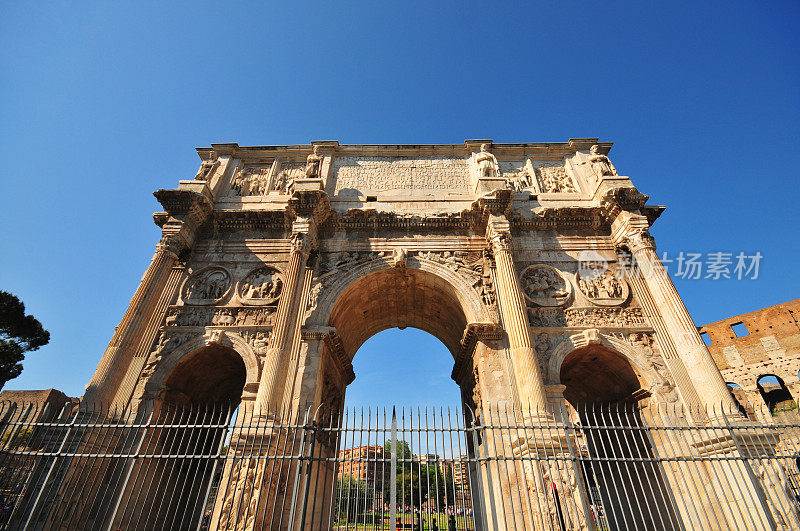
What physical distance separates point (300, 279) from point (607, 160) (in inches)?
454

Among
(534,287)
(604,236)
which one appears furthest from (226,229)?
(604,236)

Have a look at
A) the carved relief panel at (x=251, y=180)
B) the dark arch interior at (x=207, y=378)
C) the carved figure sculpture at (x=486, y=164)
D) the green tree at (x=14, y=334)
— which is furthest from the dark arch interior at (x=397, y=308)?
the green tree at (x=14, y=334)

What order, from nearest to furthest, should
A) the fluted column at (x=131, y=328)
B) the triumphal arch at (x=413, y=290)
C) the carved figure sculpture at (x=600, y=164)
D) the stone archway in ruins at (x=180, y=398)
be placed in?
the fluted column at (x=131, y=328) < the stone archway in ruins at (x=180, y=398) < the triumphal arch at (x=413, y=290) < the carved figure sculpture at (x=600, y=164)

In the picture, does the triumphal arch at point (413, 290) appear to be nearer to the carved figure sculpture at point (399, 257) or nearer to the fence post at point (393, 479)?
the carved figure sculpture at point (399, 257)

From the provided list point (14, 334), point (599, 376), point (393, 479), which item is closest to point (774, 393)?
point (599, 376)

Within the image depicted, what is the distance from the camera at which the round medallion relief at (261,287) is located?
11.2 meters

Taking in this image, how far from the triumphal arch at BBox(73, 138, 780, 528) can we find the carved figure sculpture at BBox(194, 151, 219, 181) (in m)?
0.05

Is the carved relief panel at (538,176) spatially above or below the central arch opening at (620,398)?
above

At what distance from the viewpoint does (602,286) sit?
11430mm

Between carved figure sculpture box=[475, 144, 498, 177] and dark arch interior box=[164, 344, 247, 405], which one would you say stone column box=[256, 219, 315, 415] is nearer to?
dark arch interior box=[164, 344, 247, 405]

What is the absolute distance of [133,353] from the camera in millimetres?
9969

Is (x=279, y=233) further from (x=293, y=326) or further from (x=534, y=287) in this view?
(x=534, y=287)

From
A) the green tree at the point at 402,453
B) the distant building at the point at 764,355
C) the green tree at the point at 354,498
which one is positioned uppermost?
the distant building at the point at 764,355

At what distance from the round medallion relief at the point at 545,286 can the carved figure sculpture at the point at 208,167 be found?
1146 cm
